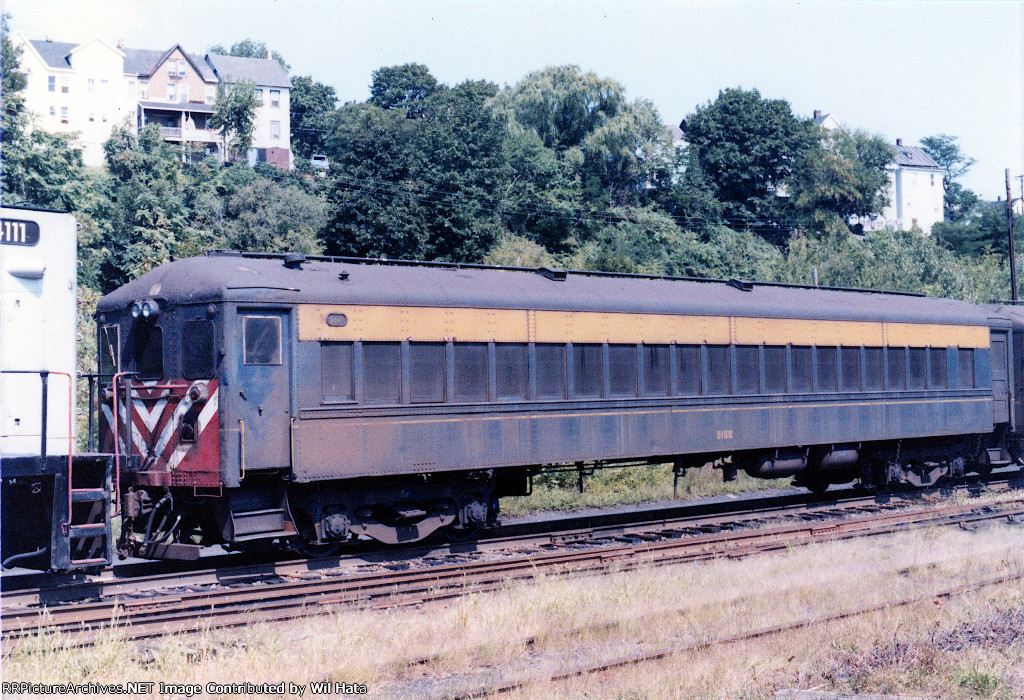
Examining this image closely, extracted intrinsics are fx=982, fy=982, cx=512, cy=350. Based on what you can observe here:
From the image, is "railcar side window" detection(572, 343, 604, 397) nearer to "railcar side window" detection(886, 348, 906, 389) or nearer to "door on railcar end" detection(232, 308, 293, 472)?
"door on railcar end" detection(232, 308, 293, 472)

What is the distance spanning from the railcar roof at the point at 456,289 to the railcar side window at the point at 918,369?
1.13 meters

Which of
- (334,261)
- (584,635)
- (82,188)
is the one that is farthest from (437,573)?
(82,188)

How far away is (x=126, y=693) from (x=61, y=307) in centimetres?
576

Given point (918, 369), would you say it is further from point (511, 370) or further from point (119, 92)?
point (119, 92)

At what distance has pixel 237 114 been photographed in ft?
269

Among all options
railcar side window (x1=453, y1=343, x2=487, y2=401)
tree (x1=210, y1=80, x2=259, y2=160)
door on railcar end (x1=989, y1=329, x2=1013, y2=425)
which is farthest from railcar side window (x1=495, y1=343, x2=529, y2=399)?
tree (x1=210, y1=80, x2=259, y2=160)

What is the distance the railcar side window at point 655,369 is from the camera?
15625mm

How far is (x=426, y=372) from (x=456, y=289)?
130 cm

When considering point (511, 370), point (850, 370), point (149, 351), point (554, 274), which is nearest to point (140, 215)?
point (554, 274)

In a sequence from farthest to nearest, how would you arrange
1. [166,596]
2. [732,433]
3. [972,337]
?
1. [972,337]
2. [732,433]
3. [166,596]

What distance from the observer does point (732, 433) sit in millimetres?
16688

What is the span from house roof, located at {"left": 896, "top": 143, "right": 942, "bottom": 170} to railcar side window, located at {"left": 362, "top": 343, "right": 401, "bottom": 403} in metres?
116

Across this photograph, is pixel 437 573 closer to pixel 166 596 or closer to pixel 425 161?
pixel 166 596

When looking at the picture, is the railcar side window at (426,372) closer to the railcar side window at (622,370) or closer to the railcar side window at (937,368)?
the railcar side window at (622,370)
